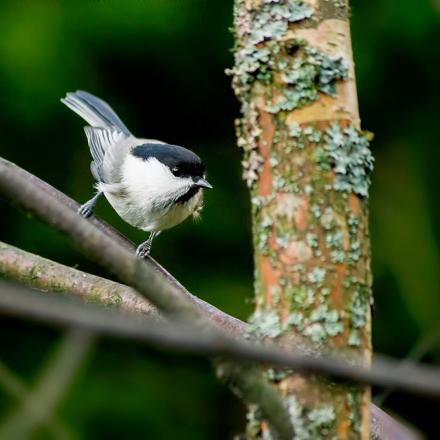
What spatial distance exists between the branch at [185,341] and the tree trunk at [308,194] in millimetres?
629

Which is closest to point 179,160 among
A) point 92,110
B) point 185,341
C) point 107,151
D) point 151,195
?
point 151,195

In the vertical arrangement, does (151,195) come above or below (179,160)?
below

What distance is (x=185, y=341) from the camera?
1.91 ft

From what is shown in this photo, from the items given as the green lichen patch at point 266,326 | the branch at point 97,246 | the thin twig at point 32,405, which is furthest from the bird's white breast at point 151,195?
the branch at point 97,246

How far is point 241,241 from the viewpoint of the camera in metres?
3.83

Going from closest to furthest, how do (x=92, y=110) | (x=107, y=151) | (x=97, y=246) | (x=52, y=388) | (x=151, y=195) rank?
1. (x=52, y=388)
2. (x=97, y=246)
3. (x=151, y=195)
4. (x=107, y=151)
5. (x=92, y=110)

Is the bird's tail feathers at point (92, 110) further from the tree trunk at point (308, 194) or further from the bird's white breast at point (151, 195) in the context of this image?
the tree trunk at point (308, 194)

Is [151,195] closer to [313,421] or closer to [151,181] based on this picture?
[151,181]

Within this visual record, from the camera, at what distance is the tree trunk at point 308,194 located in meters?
1.28

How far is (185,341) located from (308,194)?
76 centimetres

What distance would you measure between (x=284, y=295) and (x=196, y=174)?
1.62m

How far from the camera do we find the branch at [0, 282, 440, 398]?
0.57 meters

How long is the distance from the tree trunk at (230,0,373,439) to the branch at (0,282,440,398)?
0.63 m

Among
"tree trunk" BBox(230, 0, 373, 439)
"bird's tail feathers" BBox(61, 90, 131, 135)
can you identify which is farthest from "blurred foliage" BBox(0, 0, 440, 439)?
"tree trunk" BBox(230, 0, 373, 439)
